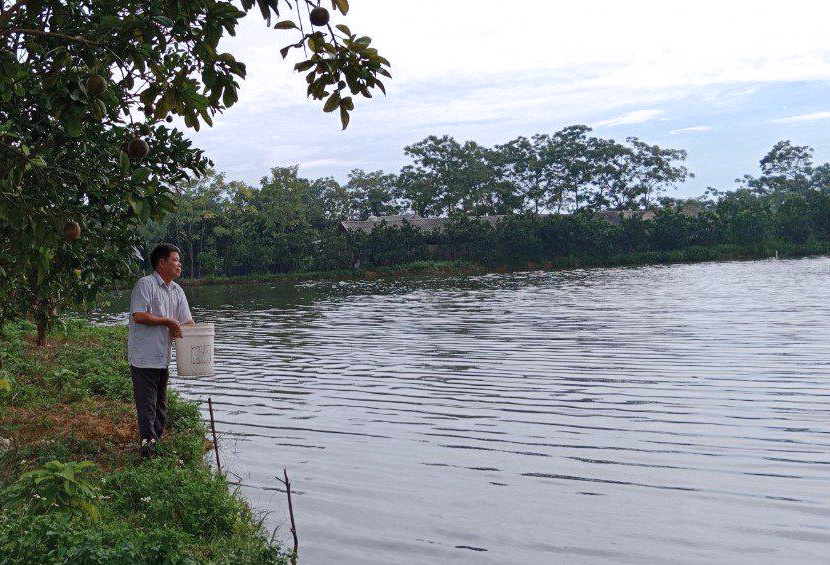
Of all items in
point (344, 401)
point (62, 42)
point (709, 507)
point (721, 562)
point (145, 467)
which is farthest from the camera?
point (344, 401)

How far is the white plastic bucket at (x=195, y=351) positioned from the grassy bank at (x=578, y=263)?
146 ft

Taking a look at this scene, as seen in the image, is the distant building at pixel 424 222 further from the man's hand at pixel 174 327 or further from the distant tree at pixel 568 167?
the man's hand at pixel 174 327

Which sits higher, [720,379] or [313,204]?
[313,204]

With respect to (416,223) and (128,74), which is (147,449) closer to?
(128,74)

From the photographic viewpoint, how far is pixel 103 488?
18.1ft

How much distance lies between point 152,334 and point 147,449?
934 millimetres

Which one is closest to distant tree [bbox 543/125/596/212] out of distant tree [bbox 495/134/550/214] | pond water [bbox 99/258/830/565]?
distant tree [bbox 495/134/550/214]

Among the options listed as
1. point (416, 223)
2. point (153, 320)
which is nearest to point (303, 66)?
point (153, 320)

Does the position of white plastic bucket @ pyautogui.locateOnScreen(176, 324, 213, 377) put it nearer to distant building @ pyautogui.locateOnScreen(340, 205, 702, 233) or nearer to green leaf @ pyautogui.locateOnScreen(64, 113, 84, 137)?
green leaf @ pyautogui.locateOnScreen(64, 113, 84, 137)

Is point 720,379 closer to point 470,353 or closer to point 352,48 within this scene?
point 470,353

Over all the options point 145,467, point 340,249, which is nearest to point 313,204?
point 340,249

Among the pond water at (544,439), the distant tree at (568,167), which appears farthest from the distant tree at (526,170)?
the pond water at (544,439)

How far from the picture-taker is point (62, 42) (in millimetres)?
3838

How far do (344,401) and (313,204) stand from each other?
177 ft
